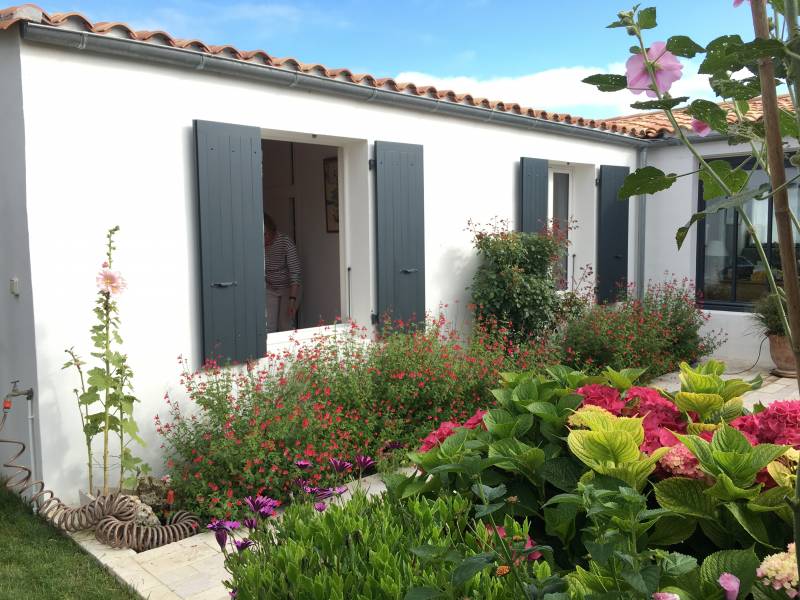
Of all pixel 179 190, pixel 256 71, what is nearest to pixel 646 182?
pixel 179 190

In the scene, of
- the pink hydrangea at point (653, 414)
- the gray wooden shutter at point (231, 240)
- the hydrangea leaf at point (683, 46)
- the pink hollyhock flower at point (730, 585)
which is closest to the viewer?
the hydrangea leaf at point (683, 46)

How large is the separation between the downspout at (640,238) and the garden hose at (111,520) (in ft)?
26.4

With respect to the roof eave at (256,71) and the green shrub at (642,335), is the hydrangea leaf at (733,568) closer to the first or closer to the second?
the roof eave at (256,71)

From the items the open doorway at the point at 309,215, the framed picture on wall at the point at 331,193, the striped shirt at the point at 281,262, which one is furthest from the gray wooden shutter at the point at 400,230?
the framed picture on wall at the point at 331,193

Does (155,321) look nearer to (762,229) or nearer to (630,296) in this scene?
(630,296)

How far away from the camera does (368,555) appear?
1931 millimetres

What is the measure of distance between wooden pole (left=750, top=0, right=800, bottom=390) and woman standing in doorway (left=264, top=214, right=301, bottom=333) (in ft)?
23.7

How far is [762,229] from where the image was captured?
9.73 m

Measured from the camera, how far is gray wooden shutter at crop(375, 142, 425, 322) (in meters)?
6.73

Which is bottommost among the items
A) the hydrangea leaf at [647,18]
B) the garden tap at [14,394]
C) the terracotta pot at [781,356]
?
the terracotta pot at [781,356]

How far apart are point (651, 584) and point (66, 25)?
4724 millimetres

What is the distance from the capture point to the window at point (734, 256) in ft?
31.8

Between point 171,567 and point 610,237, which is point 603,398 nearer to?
point 171,567

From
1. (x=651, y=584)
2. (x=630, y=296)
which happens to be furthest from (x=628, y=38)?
(x=630, y=296)
